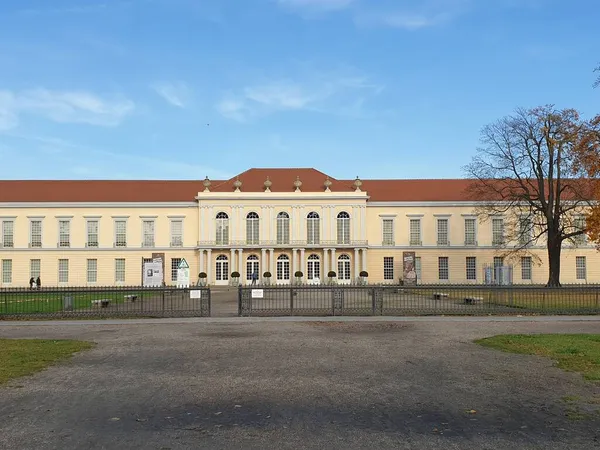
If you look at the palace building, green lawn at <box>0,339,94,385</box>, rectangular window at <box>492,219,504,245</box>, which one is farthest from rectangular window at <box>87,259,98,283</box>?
green lawn at <box>0,339,94,385</box>

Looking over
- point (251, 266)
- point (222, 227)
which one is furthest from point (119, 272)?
point (251, 266)

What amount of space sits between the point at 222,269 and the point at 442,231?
25.8m

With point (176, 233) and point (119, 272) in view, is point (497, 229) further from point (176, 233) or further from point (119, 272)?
point (119, 272)

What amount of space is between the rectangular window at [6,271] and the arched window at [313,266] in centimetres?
3351

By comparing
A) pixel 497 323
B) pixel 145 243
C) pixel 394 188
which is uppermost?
pixel 394 188

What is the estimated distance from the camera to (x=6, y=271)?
209 feet

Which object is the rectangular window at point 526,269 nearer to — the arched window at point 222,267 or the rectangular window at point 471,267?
the rectangular window at point 471,267

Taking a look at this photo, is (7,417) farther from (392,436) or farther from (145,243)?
(145,243)

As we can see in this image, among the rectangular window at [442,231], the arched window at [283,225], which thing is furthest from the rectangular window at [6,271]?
the rectangular window at [442,231]

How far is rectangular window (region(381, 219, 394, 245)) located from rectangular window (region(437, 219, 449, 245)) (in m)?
5.46

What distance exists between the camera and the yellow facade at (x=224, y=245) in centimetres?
6344

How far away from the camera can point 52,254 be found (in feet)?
211

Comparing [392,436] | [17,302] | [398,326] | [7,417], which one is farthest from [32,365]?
[17,302]

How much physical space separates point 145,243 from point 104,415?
196 feet
